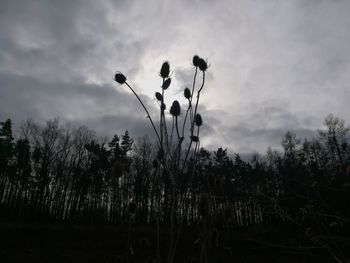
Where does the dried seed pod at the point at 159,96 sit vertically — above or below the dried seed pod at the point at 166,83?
below

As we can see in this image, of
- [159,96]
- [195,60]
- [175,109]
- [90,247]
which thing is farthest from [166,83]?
[90,247]

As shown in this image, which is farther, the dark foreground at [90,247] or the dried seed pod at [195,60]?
the dark foreground at [90,247]

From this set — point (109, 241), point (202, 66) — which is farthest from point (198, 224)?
point (109, 241)

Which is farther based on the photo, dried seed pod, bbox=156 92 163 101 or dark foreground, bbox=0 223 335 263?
dark foreground, bbox=0 223 335 263

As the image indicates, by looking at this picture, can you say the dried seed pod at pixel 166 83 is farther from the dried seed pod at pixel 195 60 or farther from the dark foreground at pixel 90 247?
the dark foreground at pixel 90 247

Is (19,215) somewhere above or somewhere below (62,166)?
below

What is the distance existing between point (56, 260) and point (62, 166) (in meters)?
36.6

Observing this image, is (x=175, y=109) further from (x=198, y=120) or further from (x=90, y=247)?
(x=90, y=247)

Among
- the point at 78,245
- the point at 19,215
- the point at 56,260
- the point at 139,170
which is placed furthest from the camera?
the point at 139,170

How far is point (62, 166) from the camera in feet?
165

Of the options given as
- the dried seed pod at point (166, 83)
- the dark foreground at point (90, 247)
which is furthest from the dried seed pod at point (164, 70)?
the dark foreground at point (90, 247)

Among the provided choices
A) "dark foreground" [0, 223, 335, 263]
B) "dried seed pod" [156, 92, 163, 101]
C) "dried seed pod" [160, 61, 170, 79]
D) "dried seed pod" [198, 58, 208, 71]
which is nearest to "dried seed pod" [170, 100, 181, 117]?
"dried seed pod" [156, 92, 163, 101]

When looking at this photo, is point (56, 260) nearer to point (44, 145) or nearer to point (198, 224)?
point (198, 224)

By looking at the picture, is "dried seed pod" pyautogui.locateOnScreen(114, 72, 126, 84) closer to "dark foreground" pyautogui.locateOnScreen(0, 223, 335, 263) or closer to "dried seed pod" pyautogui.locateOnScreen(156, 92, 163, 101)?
"dried seed pod" pyautogui.locateOnScreen(156, 92, 163, 101)
